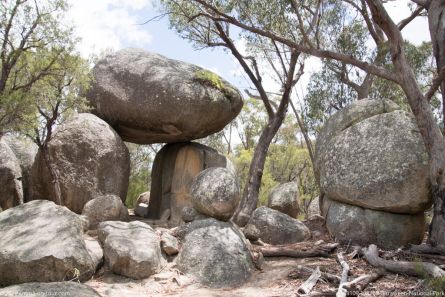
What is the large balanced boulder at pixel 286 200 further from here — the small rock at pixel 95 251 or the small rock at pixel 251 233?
the small rock at pixel 95 251

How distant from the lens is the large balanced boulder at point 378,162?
8.19 meters

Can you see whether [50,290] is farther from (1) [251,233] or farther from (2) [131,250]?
(1) [251,233]

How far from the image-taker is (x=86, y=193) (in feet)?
37.2

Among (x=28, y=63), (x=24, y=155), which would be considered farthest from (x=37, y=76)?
(x=24, y=155)

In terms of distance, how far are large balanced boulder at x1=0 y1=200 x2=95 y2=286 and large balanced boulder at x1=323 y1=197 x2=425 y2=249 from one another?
4601mm

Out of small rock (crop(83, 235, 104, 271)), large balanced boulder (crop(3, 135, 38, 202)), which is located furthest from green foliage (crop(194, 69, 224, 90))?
small rock (crop(83, 235, 104, 271))

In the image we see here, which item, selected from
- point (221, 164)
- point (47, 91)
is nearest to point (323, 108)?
point (221, 164)

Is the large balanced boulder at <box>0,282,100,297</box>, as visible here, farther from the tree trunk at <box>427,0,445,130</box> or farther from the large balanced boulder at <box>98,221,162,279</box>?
the tree trunk at <box>427,0,445,130</box>

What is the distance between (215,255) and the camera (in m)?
7.59

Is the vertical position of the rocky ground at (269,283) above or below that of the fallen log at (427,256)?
below

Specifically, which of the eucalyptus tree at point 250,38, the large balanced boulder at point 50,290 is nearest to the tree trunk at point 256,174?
the eucalyptus tree at point 250,38

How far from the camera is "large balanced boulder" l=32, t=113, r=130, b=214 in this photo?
36.8ft

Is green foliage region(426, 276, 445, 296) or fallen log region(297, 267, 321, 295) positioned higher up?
green foliage region(426, 276, 445, 296)

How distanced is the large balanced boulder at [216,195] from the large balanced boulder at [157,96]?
4.11m
